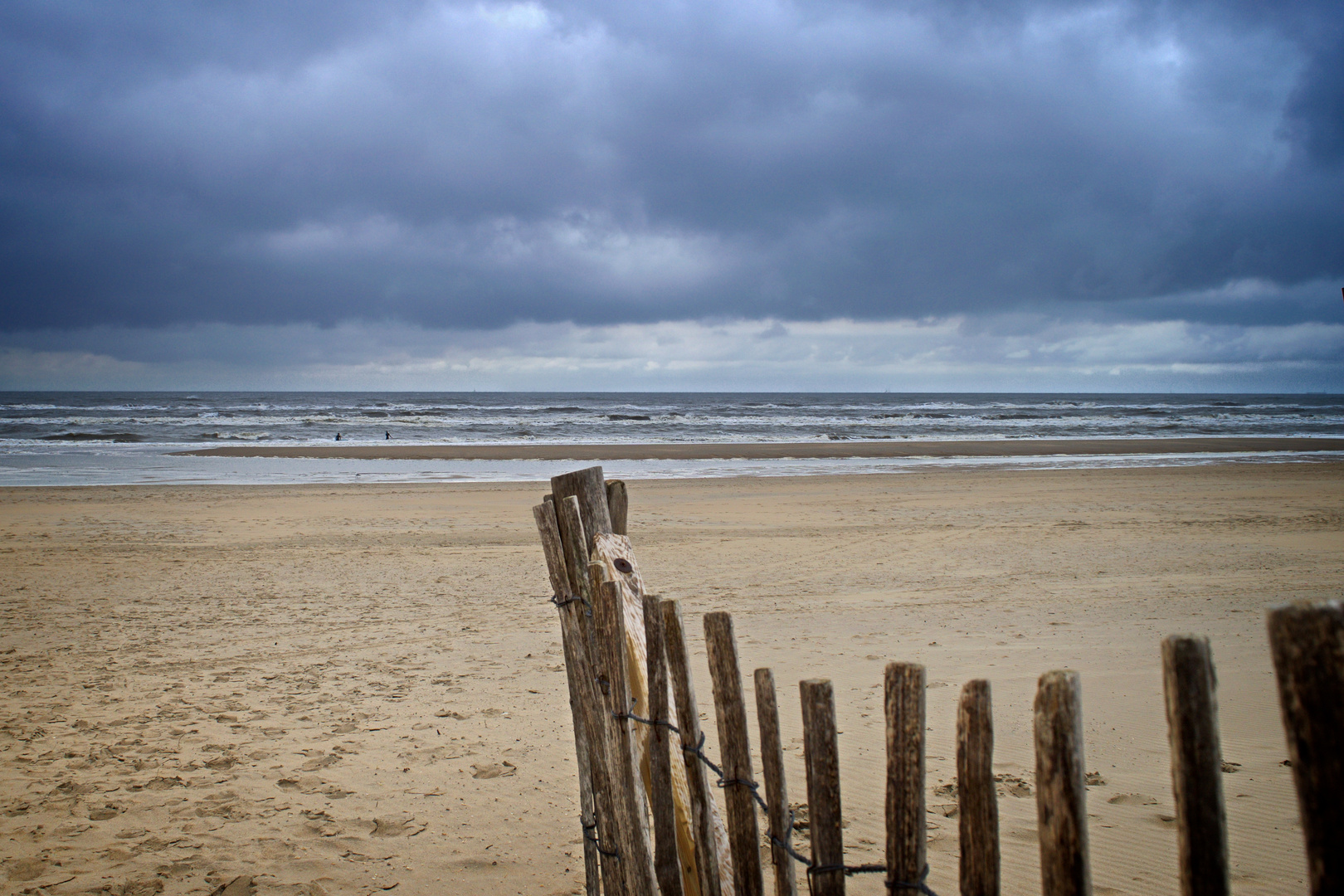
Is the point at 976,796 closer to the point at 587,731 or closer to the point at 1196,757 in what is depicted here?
the point at 1196,757

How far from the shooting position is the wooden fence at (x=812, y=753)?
1013 mm

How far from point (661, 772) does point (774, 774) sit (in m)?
0.50

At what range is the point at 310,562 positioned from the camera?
988 centimetres

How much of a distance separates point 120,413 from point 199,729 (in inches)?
1978

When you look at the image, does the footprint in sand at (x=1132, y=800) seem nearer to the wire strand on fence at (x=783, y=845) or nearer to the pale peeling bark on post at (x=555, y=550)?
the wire strand on fence at (x=783, y=845)

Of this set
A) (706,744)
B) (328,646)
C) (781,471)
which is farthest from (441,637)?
(781,471)

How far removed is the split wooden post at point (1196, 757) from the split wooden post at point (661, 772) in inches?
51.9

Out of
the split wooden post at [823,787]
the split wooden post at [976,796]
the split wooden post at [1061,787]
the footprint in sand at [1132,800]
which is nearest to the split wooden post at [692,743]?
the split wooden post at [823,787]

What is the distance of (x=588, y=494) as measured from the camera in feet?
9.82

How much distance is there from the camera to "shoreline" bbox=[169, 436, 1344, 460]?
25828 millimetres

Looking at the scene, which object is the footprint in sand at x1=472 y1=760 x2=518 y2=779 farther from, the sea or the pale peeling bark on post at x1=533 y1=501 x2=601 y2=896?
the sea

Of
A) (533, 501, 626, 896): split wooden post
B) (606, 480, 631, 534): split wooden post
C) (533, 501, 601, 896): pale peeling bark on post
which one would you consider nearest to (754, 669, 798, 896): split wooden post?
(533, 501, 626, 896): split wooden post

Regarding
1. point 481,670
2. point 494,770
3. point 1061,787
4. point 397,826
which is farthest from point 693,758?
point 481,670

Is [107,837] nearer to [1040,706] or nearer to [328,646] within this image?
[328,646]
